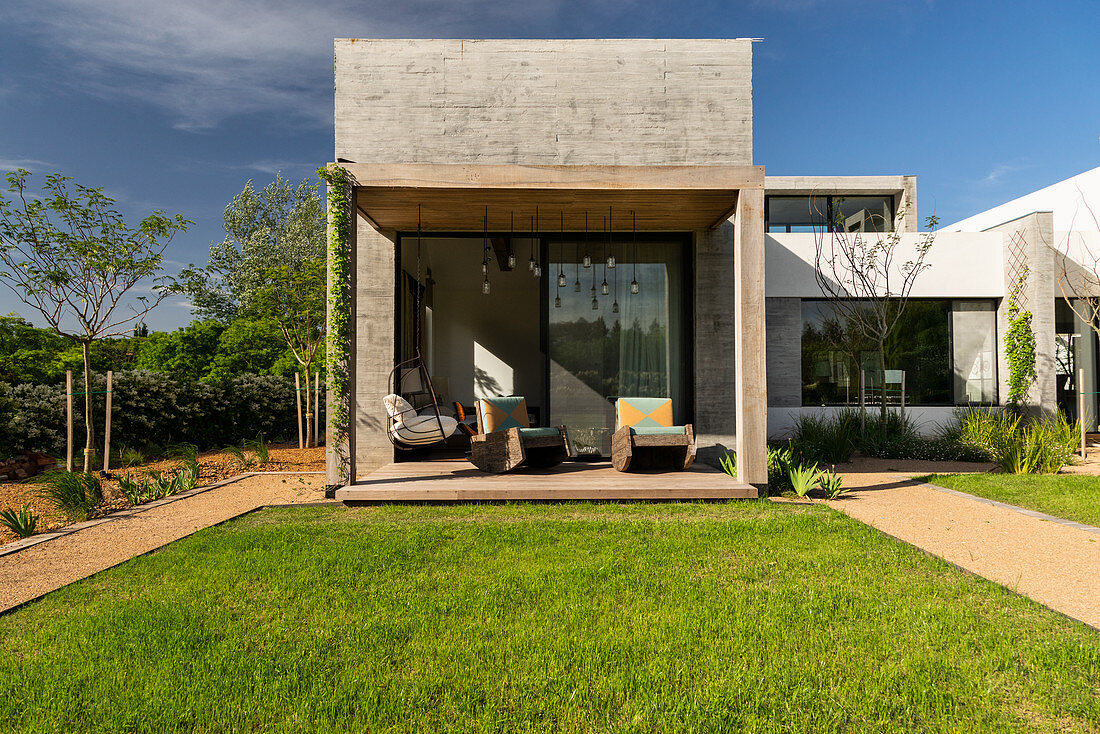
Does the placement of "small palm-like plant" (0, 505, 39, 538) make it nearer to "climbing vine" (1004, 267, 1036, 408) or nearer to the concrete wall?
the concrete wall

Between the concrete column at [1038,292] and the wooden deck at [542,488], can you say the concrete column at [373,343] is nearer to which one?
the wooden deck at [542,488]

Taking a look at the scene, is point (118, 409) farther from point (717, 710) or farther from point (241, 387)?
point (717, 710)

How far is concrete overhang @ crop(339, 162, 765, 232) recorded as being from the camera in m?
5.88

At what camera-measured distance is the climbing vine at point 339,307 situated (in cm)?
602

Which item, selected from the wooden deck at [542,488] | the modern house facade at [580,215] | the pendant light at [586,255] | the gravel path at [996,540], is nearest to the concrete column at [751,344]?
the wooden deck at [542,488]

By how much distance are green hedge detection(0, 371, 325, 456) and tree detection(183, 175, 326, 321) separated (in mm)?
14788

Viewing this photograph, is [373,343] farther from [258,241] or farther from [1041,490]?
[258,241]

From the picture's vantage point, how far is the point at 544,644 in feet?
8.28

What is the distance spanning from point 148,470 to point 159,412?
198 centimetres

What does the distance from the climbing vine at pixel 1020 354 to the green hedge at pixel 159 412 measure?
1229cm

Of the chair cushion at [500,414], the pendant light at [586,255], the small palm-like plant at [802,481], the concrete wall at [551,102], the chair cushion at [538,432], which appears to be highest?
the concrete wall at [551,102]

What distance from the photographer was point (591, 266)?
8.00m

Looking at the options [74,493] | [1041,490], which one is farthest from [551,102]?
[1041,490]

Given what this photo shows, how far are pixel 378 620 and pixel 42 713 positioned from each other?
115 cm
